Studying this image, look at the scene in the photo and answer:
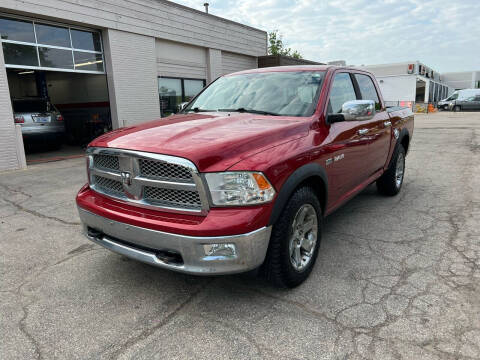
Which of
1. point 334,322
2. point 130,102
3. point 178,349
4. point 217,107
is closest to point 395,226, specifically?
point 334,322

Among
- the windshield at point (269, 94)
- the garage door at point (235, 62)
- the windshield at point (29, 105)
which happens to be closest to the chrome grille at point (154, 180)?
the windshield at point (269, 94)

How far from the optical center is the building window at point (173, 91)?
527 inches

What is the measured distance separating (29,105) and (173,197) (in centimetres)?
1057

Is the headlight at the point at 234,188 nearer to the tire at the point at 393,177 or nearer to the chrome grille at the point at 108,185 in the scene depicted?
the chrome grille at the point at 108,185

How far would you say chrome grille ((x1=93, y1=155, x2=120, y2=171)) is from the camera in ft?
9.32

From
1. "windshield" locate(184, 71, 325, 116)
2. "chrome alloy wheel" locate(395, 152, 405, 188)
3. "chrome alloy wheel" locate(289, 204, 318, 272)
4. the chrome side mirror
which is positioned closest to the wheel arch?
"chrome alloy wheel" locate(395, 152, 405, 188)

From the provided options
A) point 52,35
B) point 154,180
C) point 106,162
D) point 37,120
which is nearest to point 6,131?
point 37,120

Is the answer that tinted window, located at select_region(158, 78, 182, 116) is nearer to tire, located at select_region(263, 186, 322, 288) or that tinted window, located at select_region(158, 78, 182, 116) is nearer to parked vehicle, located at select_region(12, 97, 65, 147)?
parked vehicle, located at select_region(12, 97, 65, 147)

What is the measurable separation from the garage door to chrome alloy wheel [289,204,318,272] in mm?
13534

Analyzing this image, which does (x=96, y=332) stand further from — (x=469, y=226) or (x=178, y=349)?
(x=469, y=226)

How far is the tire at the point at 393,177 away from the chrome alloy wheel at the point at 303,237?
8.93 feet

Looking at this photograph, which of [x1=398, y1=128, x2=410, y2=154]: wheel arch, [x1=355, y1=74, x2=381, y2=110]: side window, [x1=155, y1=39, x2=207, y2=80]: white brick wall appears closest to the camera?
[x1=355, y1=74, x2=381, y2=110]: side window

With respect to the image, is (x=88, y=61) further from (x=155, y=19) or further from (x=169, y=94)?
(x=169, y=94)

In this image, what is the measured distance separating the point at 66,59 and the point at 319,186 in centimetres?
976
